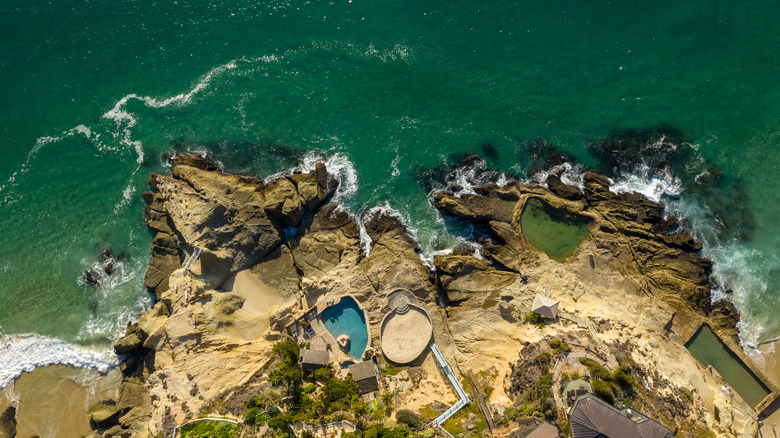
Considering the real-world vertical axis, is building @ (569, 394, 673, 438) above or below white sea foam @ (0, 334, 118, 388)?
above

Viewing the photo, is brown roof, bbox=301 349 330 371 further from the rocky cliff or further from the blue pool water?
the rocky cliff

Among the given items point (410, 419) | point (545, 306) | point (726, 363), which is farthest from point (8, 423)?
point (726, 363)

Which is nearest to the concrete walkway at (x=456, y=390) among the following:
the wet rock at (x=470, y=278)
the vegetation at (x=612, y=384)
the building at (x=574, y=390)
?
the wet rock at (x=470, y=278)

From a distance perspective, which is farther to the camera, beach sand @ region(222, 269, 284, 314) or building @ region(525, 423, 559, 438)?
beach sand @ region(222, 269, 284, 314)

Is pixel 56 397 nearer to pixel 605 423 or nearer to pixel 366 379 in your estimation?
pixel 366 379

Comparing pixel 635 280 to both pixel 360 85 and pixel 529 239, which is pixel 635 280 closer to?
pixel 529 239

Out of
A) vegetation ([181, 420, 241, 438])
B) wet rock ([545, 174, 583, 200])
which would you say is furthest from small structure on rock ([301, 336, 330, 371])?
wet rock ([545, 174, 583, 200])

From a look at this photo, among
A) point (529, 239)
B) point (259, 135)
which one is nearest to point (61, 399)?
point (259, 135)
